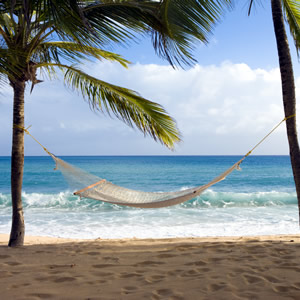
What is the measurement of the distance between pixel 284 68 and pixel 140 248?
1.72 metres

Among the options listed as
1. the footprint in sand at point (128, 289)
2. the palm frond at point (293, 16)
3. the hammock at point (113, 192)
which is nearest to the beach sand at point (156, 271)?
the footprint in sand at point (128, 289)

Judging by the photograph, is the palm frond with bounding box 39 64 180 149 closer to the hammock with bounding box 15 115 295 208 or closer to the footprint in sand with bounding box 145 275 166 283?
the hammock with bounding box 15 115 295 208

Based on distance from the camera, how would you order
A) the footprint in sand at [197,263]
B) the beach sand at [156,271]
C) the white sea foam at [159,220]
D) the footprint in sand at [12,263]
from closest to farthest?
the beach sand at [156,271]
the footprint in sand at [197,263]
the footprint in sand at [12,263]
the white sea foam at [159,220]

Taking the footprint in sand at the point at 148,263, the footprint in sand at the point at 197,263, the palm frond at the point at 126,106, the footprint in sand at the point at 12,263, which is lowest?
the footprint in sand at the point at 12,263

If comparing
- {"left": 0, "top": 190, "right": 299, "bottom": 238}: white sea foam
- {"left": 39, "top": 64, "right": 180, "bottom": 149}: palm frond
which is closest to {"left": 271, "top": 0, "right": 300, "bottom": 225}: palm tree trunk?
{"left": 39, "top": 64, "right": 180, "bottom": 149}: palm frond

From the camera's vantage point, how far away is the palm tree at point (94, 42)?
215 cm

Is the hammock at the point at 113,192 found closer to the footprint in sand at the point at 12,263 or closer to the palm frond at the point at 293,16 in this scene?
the footprint in sand at the point at 12,263

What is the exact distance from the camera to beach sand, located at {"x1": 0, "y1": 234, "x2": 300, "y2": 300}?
4.43ft

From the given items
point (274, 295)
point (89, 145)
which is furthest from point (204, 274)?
point (89, 145)

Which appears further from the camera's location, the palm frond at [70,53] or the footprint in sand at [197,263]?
the palm frond at [70,53]

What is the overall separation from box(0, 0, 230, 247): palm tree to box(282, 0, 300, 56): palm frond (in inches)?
30.1

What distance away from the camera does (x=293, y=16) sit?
9.16ft

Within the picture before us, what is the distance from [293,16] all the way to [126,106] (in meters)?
1.62

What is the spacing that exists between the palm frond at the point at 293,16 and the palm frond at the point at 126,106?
131cm
